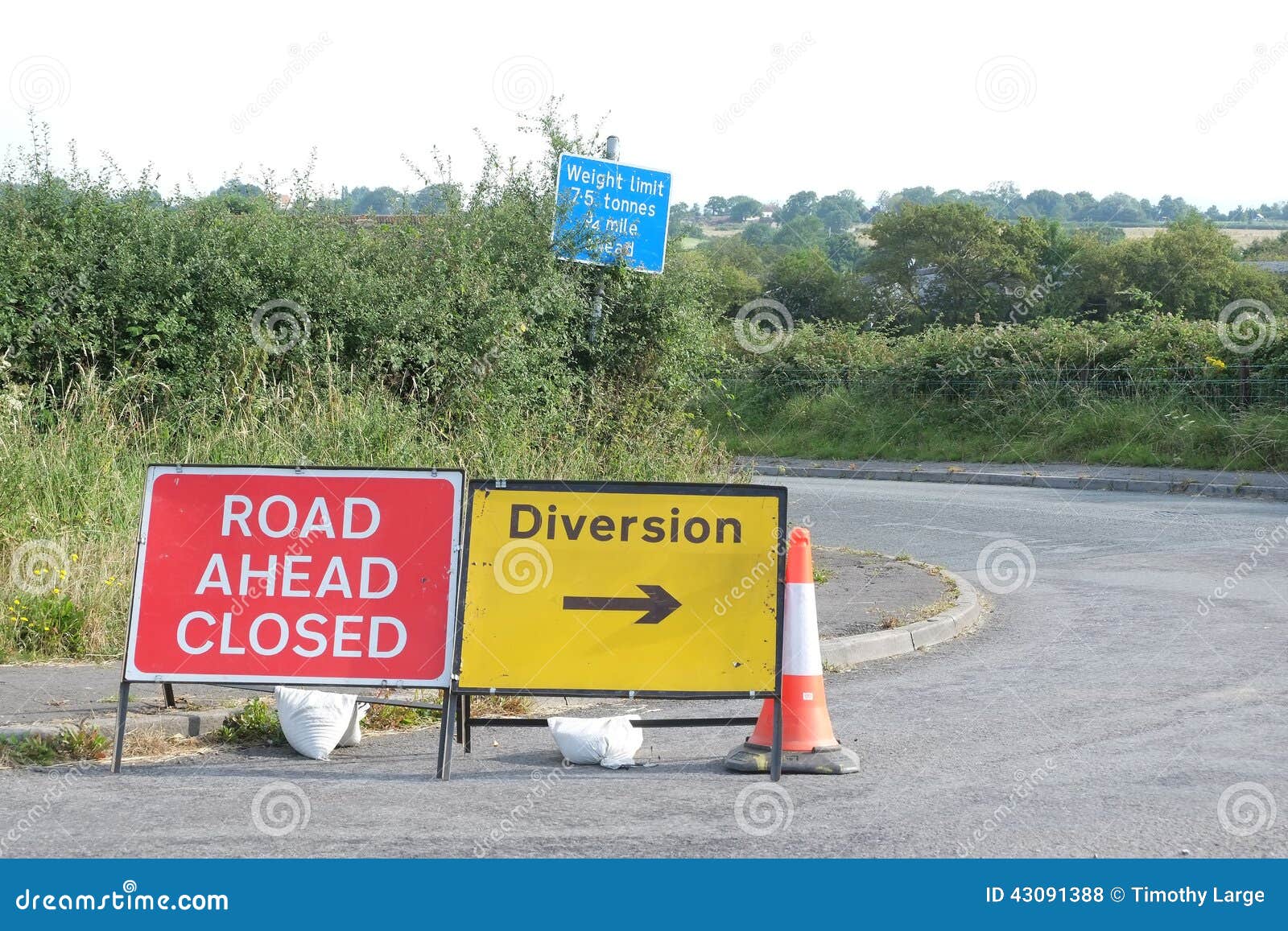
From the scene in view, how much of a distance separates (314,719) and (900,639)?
4.33m

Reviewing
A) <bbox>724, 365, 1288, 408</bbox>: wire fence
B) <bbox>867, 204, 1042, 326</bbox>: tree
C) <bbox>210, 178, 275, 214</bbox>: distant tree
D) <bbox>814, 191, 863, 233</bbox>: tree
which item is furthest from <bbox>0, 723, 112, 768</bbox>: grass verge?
<bbox>814, 191, 863, 233</bbox>: tree

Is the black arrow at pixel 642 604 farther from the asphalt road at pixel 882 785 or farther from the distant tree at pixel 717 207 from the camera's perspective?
the distant tree at pixel 717 207

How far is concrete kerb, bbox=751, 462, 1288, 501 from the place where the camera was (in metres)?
20.4

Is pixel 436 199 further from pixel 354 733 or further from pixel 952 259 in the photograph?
pixel 952 259

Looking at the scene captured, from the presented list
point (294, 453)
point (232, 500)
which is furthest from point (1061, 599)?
point (232, 500)

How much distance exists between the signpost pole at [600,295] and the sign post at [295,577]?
8887 mm

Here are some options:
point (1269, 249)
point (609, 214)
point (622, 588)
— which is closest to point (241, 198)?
point (609, 214)

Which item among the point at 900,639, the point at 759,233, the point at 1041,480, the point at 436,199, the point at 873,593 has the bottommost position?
the point at 900,639

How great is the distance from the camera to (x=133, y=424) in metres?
11.2

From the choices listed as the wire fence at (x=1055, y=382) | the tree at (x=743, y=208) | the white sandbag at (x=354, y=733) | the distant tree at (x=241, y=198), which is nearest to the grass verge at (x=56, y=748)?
the white sandbag at (x=354, y=733)

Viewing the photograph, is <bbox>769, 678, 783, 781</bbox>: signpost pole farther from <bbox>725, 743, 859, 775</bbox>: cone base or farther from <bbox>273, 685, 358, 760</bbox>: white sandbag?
<bbox>273, 685, 358, 760</bbox>: white sandbag

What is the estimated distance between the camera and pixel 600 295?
49.7 ft

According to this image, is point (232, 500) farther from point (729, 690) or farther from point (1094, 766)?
point (1094, 766)

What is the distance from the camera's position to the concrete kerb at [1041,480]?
67.1ft
